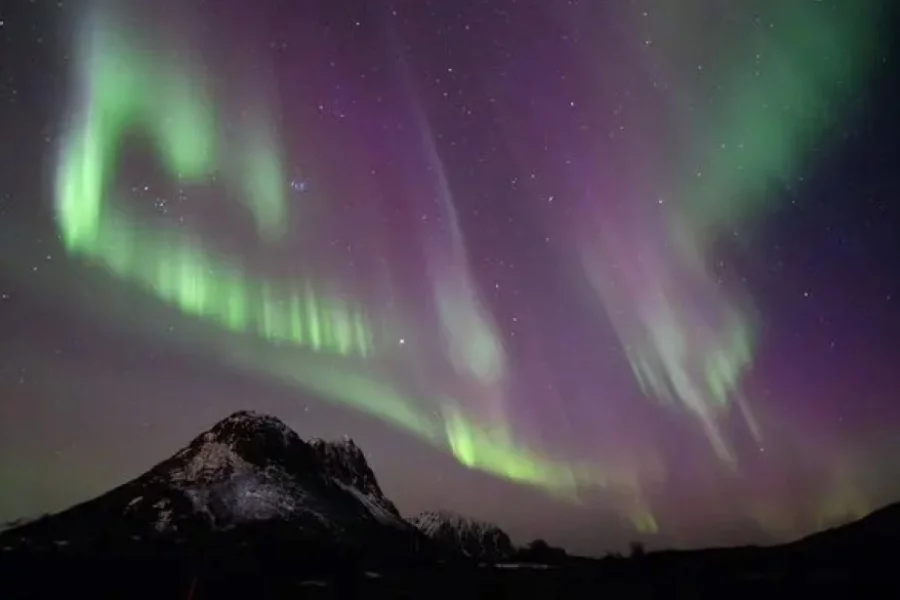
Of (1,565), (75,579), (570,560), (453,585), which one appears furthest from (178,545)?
(570,560)

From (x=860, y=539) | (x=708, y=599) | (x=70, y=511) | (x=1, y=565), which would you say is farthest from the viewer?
(x=70, y=511)

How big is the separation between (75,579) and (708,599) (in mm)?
38306

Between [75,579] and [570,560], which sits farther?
[75,579]

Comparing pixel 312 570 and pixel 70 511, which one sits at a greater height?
pixel 70 511

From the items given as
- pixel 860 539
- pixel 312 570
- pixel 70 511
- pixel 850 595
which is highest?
pixel 70 511

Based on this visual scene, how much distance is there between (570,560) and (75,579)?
102ft

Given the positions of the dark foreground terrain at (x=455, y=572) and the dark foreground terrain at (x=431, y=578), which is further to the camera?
the dark foreground terrain at (x=455, y=572)

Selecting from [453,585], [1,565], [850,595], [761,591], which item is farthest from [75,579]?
[850,595]

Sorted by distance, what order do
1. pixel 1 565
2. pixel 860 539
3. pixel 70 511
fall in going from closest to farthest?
1. pixel 860 539
2. pixel 1 565
3. pixel 70 511

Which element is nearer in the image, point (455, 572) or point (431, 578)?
point (455, 572)

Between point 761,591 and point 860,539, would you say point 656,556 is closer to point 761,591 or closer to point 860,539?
point 761,591

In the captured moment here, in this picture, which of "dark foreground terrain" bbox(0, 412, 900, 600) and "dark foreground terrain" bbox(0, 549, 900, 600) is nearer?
"dark foreground terrain" bbox(0, 549, 900, 600)

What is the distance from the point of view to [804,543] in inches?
1928

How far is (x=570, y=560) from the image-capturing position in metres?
40.7
